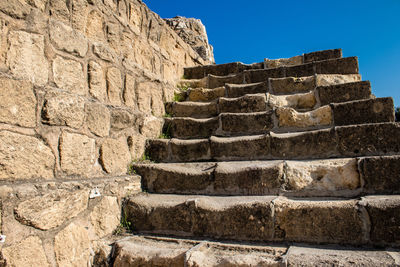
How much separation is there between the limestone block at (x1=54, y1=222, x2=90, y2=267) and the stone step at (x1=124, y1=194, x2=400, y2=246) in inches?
13.8

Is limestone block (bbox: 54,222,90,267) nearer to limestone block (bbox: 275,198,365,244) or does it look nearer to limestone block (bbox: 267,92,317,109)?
limestone block (bbox: 275,198,365,244)

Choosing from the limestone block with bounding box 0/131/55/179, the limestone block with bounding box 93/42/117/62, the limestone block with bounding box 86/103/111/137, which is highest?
the limestone block with bounding box 93/42/117/62

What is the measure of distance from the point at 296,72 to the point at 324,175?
174cm

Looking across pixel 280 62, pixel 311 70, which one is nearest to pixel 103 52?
pixel 311 70

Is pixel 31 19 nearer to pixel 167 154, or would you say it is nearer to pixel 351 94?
pixel 167 154

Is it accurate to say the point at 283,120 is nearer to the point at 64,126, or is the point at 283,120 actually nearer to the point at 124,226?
the point at 124,226

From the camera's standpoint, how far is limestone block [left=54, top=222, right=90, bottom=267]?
1.41 m

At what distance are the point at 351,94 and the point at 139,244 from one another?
2060 mm

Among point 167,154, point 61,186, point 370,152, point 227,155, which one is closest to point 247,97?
point 227,155

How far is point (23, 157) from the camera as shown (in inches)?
52.8

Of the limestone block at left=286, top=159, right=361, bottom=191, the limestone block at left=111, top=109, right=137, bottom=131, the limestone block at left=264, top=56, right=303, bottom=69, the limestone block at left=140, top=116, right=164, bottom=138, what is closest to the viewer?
the limestone block at left=286, top=159, right=361, bottom=191

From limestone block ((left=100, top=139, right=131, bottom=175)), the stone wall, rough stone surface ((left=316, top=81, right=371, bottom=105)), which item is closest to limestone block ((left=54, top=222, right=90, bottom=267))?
the stone wall

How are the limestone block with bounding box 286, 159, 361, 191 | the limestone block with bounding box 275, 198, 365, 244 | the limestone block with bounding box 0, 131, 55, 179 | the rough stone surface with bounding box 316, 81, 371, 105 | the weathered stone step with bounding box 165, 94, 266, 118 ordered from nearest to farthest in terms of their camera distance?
the limestone block with bounding box 0, 131, 55, 179 → the limestone block with bounding box 275, 198, 365, 244 → the limestone block with bounding box 286, 159, 361, 191 → the rough stone surface with bounding box 316, 81, 371, 105 → the weathered stone step with bounding box 165, 94, 266, 118

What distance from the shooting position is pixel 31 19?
152 centimetres
